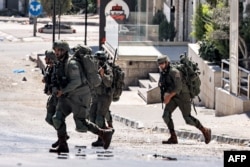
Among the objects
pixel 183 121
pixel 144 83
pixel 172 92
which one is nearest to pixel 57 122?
pixel 172 92

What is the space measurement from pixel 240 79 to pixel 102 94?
7967 millimetres

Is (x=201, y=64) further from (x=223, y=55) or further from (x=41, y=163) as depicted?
(x=41, y=163)

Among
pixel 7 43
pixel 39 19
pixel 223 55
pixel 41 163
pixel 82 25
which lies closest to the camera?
pixel 41 163

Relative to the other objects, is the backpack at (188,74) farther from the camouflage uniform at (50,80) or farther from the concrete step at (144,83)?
the concrete step at (144,83)

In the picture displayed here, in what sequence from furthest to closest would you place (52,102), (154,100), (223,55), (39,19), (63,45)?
(39,19)
(154,100)
(223,55)
(52,102)
(63,45)

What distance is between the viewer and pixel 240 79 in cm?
2412

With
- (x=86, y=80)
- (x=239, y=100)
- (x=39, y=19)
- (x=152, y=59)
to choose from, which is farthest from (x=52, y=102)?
(x=39, y=19)

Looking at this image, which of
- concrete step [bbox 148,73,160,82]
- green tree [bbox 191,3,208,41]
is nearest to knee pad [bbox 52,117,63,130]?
green tree [bbox 191,3,208,41]

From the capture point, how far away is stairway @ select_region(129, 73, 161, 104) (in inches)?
1136

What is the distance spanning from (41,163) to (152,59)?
21100mm

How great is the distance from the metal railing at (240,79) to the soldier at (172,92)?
5646mm

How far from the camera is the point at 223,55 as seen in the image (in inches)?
1069

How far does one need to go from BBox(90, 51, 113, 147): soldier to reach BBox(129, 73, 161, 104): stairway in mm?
11781

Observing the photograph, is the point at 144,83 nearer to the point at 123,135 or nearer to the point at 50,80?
the point at 123,135
